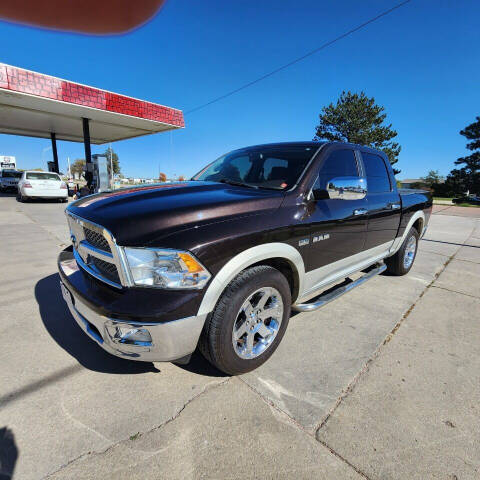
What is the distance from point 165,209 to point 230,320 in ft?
2.74

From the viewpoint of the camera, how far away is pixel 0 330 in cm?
257

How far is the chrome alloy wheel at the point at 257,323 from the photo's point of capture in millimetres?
1980

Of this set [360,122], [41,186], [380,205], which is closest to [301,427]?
[380,205]

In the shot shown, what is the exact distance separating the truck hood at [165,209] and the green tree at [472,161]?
2307 inches

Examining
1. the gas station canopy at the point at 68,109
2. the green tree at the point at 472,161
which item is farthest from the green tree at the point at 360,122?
the gas station canopy at the point at 68,109

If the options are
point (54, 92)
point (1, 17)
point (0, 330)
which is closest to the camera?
point (0, 330)

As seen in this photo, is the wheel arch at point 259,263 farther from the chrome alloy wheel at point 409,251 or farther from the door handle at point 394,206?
the chrome alloy wheel at point 409,251

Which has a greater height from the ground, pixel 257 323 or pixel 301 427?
pixel 257 323

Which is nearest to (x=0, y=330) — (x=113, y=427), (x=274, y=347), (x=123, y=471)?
(x=113, y=427)

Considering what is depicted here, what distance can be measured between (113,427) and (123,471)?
0.29 metres

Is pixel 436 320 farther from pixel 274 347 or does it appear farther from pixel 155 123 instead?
pixel 155 123

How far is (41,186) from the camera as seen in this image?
39.9 feet

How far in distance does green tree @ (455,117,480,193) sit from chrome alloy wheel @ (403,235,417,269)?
54853 millimetres

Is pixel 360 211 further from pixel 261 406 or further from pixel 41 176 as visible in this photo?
pixel 41 176
